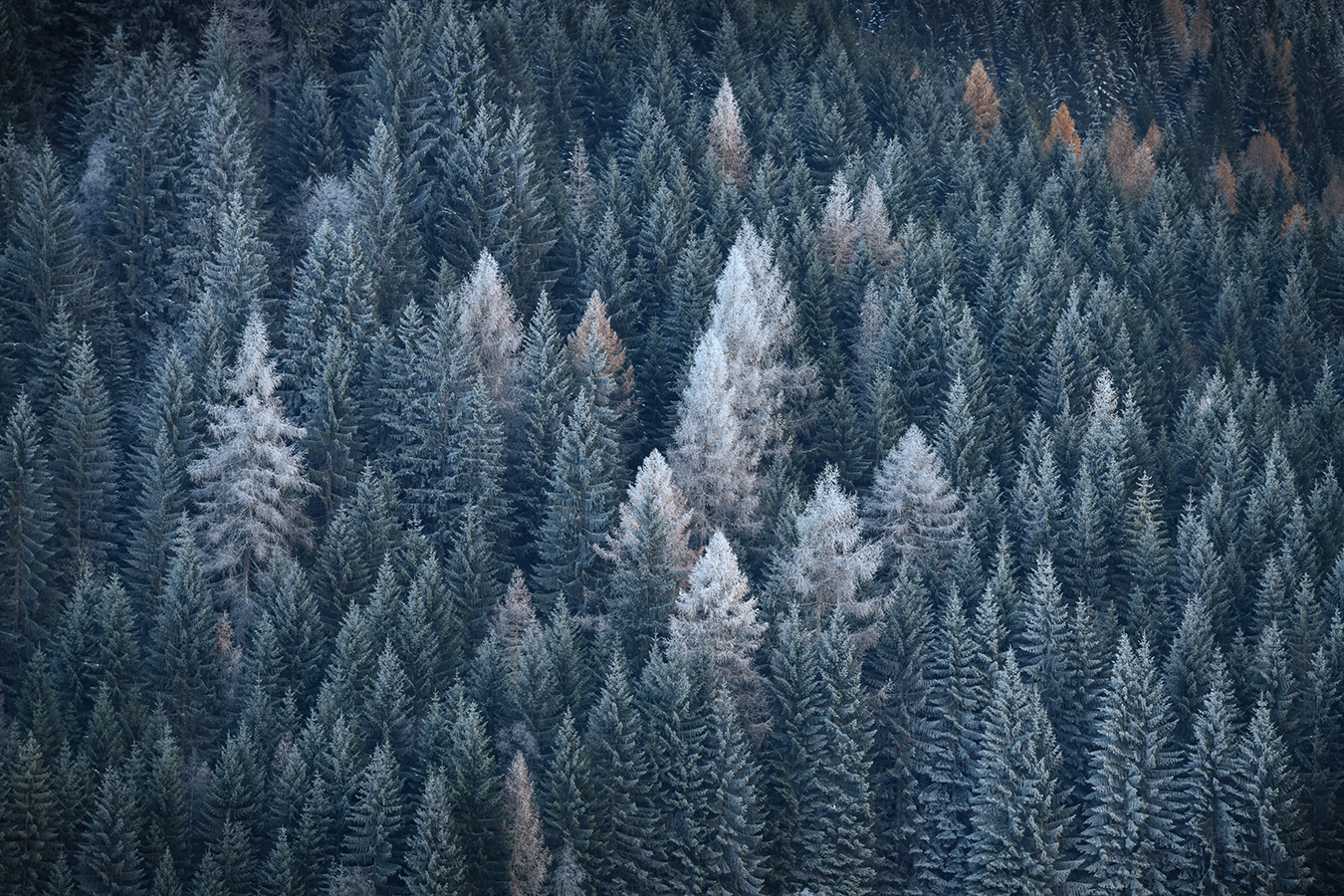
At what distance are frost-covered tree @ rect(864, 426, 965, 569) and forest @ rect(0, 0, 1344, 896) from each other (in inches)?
7.4

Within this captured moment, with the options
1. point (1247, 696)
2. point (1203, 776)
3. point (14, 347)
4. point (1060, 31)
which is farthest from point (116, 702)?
point (1060, 31)

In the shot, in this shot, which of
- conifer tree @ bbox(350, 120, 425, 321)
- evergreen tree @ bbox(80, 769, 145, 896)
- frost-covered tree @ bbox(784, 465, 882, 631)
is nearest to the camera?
evergreen tree @ bbox(80, 769, 145, 896)

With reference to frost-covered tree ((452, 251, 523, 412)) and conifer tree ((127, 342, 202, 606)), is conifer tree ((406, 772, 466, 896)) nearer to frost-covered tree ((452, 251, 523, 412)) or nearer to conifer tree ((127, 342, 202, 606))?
conifer tree ((127, 342, 202, 606))

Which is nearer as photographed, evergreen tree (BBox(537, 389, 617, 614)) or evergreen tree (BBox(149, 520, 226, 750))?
evergreen tree (BBox(149, 520, 226, 750))

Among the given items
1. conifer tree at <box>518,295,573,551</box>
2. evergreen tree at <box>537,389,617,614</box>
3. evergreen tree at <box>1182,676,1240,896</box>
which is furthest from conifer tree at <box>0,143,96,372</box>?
evergreen tree at <box>1182,676,1240,896</box>

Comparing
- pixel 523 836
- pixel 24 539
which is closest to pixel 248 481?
pixel 24 539

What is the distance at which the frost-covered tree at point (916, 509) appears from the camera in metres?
53.4

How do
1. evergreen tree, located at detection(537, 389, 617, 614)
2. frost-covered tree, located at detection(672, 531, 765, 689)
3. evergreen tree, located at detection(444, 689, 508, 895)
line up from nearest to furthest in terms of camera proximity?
1. evergreen tree, located at detection(444, 689, 508, 895)
2. frost-covered tree, located at detection(672, 531, 765, 689)
3. evergreen tree, located at detection(537, 389, 617, 614)

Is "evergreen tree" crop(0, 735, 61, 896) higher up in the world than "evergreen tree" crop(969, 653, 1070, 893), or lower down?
lower down

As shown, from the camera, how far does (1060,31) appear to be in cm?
12488

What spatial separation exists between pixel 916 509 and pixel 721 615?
10.4 m

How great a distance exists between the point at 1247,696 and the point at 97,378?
45632 millimetres

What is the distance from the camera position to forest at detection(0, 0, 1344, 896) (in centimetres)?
4428

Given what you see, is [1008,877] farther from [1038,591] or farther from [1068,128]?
[1068,128]
